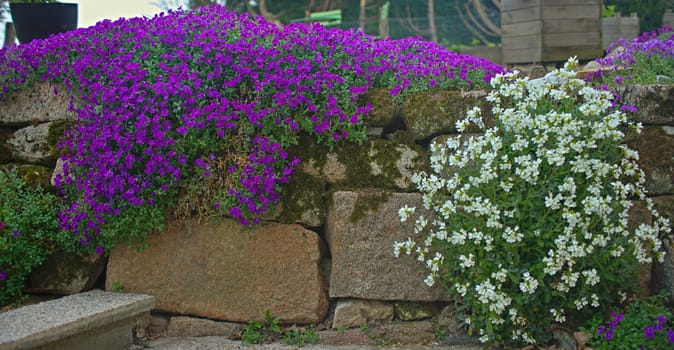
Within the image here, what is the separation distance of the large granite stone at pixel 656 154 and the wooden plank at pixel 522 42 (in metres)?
2.30

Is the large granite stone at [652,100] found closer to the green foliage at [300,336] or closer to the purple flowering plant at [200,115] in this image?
the purple flowering plant at [200,115]

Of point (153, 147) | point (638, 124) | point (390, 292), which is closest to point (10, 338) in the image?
point (153, 147)

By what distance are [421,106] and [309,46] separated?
694 mm

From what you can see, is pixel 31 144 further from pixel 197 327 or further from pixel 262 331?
pixel 262 331

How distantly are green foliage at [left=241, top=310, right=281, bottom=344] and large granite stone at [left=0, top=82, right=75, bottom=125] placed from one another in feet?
5.03

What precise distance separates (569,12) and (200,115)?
3.56 metres

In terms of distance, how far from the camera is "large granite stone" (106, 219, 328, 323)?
340 cm

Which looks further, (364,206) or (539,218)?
(364,206)

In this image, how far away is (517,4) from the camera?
5605 millimetres

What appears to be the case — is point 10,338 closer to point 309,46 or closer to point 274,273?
point 274,273

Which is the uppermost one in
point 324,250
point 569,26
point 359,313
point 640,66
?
point 569,26

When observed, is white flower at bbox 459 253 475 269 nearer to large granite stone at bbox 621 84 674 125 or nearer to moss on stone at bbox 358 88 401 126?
moss on stone at bbox 358 88 401 126

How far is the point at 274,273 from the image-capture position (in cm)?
341

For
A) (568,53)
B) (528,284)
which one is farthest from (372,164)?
(568,53)
